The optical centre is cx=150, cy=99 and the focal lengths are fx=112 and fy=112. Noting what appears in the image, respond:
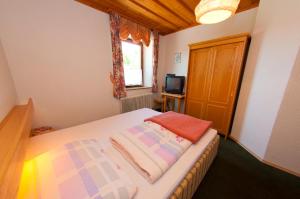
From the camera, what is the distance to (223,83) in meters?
2.27

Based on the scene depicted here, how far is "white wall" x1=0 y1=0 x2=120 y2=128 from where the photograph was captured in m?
1.53

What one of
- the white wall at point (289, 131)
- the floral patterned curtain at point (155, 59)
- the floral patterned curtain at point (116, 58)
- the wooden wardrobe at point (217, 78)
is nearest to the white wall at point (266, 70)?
the white wall at point (289, 131)

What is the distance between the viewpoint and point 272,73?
1647 mm

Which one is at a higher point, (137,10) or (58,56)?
(137,10)

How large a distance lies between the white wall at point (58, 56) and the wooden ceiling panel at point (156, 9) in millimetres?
273

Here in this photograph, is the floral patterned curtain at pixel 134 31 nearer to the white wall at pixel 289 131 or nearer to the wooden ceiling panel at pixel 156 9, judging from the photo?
the wooden ceiling panel at pixel 156 9

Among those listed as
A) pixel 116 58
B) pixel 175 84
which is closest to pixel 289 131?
pixel 175 84

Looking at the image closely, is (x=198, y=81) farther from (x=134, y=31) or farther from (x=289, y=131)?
(x=134, y=31)

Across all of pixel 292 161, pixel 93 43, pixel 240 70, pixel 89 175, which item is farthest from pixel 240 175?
pixel 93 43

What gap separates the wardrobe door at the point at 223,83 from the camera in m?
2.07

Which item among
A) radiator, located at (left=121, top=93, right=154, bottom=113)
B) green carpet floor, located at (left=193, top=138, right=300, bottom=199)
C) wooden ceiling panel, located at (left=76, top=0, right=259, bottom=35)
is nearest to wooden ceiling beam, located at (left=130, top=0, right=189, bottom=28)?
wooden ceiling panel, located at (left=76, top=0, right=259, bottom=35)

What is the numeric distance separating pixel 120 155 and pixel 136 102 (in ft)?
6.70

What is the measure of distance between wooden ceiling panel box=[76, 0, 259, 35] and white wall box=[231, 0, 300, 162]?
66 centimetres

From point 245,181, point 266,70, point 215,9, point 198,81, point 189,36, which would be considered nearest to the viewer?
point 215,9
